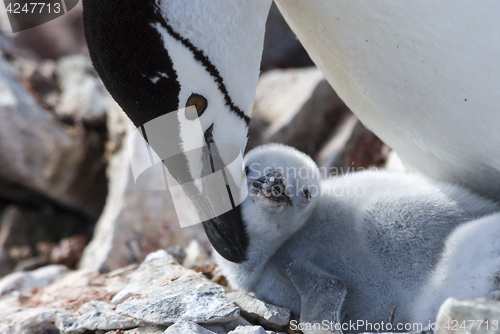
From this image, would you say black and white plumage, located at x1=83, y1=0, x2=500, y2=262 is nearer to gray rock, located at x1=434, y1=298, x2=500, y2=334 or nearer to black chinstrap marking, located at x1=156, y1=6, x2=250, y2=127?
black chinstrap marking, located at x1=156, y1=6, x2=250, y2=127

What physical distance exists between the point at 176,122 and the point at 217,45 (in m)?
0.21

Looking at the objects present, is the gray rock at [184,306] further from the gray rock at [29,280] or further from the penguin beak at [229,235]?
the gray rock at [29,280]

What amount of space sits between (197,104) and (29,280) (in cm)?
142

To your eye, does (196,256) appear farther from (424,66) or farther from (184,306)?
(424,66)

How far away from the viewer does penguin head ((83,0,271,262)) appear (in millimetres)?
1058

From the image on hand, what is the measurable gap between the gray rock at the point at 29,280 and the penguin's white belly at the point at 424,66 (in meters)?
1.54

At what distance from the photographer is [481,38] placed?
121cm

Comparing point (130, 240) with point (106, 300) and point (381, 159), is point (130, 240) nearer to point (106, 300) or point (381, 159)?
point (106, 300)

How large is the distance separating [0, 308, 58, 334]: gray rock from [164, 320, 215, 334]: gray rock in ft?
1.66

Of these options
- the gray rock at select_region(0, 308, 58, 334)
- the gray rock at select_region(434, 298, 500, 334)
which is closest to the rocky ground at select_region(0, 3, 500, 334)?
the gray rock at select_region(0, 308, 58, 334)

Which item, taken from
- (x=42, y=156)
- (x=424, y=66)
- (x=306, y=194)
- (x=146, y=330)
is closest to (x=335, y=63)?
(x=424, y=66)

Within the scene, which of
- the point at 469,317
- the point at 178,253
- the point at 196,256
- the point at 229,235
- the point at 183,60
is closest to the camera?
the point at 469,317

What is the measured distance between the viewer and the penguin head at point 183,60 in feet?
3.47

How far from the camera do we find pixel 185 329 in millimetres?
1149
